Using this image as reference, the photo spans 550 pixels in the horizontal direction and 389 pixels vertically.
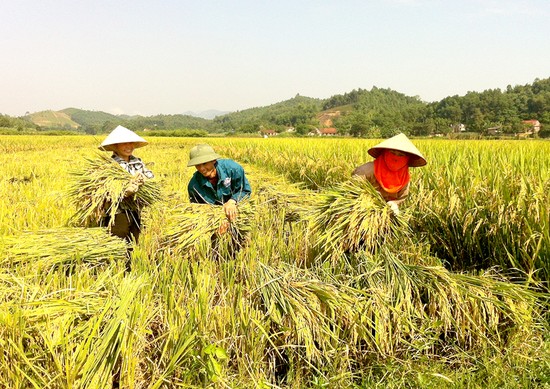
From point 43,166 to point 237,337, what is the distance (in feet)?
28.8

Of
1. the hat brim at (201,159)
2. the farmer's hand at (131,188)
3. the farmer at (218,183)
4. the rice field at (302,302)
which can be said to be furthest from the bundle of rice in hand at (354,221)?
the farmer's hand at (131,188)

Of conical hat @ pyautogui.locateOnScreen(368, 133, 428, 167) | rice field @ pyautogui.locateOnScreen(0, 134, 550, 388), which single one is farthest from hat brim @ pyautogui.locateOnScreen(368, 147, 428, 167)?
rice field @ pyautogui.locateOnScreen(0, 134, 550, 388)

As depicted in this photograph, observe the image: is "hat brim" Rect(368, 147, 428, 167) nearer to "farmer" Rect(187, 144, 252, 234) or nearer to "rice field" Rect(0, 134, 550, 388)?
"rice field" Rect(0, 134, 550, 388)

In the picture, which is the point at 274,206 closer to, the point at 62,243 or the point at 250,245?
the point at 250,245

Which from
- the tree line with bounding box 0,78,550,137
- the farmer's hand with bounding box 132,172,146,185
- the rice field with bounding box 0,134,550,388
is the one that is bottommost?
the rice field with bounding box 0,134,550,388

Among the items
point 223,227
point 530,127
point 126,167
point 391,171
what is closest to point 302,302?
point 223,227

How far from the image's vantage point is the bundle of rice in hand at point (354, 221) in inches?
89.6

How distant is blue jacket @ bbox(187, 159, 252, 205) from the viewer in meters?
3.05

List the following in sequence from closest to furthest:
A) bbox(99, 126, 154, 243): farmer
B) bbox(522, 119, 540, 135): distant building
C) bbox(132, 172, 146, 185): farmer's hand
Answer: bbox(132, 172, 146, 185): farmer's hand, bbox(99, 126, 154, 243): farmer, bbox(522, 119, 540, 135): distant building

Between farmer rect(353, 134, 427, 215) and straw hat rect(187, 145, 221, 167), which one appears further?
straw hat rect(187, 145, 221, 167)

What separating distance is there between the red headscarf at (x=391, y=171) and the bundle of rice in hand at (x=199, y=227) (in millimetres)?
1088

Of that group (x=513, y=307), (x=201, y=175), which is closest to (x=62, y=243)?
(x=201, y=175)

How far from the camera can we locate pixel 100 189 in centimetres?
256

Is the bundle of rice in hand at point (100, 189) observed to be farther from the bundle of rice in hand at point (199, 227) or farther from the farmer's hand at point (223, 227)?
the farmer's hand at point (223, 227)
